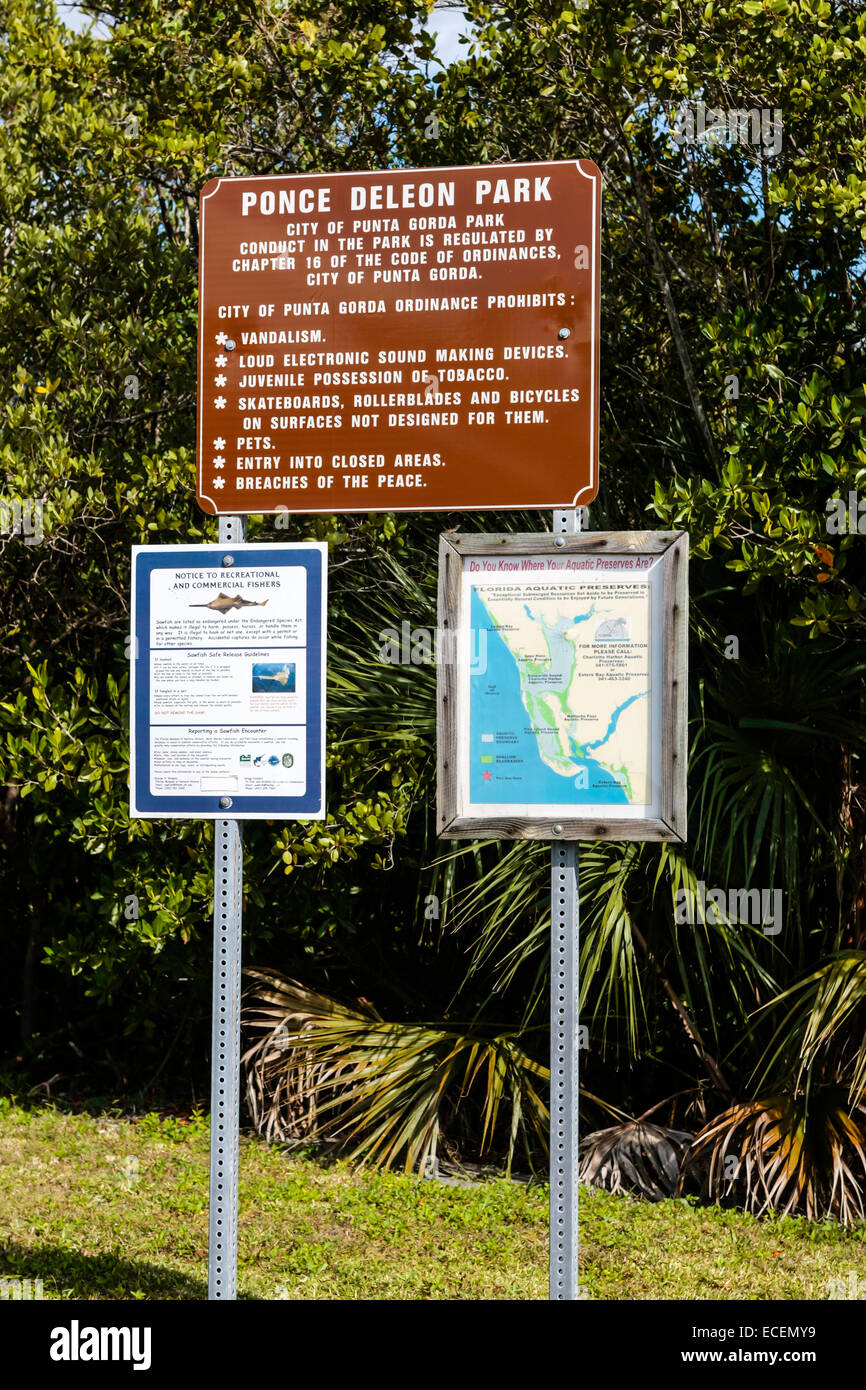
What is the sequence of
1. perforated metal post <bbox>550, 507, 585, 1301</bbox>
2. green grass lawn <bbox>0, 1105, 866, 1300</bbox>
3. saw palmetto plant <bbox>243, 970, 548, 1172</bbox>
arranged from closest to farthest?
perforated metal post <bbox>550, 507, 585, 1301</bbox>
green grass lawn <bbox>0, 1105, 866, 1300</bbox>
saw palmetto plant <bbox>243, 970, 548, 1172</bbox>

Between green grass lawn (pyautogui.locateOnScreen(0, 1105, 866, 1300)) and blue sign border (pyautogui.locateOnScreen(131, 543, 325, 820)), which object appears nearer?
blue sign border (pyautogui.locateOnScreen(131, 543, 325, 820))

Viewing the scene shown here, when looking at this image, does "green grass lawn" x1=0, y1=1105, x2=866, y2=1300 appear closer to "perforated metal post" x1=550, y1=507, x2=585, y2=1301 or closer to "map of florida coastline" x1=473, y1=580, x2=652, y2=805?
"perforated metal post" x1=550, y1=507, x2=585, y2=1301

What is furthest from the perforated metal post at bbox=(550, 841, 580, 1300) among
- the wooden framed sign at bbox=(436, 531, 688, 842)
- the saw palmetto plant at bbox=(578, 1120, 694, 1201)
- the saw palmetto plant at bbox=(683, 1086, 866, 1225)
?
the saw palmetto plant at bbox=(578, 1120, 694, 1201)

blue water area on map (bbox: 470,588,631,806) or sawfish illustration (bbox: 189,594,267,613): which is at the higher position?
sawfish illustration (bbox: 189,594,267,613)

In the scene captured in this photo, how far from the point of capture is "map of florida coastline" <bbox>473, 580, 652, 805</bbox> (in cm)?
340

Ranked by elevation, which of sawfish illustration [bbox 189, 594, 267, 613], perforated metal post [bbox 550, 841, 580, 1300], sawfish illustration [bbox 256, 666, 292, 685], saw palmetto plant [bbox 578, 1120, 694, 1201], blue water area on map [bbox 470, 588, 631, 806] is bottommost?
saw palmetto plant [bbox 578, 1120, 694, 1201]

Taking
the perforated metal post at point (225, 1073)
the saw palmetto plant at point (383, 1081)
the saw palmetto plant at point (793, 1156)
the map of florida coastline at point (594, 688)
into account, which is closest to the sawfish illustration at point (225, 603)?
the perforated metal post at point (225, 1073)

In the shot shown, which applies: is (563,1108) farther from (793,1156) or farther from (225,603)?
(793,1156)

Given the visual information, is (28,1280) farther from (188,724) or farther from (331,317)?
(331,317)

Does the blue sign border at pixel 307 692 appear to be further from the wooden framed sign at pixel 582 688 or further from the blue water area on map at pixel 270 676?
the wooden framed sign at pixel 582 688

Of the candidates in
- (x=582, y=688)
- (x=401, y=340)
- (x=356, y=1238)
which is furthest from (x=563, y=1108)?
(x=401, y=340)

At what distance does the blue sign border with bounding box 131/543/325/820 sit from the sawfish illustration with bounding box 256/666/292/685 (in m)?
0.06

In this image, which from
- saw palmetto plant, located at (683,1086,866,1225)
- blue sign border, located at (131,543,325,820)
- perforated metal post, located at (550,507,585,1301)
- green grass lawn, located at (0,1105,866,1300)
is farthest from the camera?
saw palmetto plant, located at (683,1086,866,1225)

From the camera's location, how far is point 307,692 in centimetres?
352
